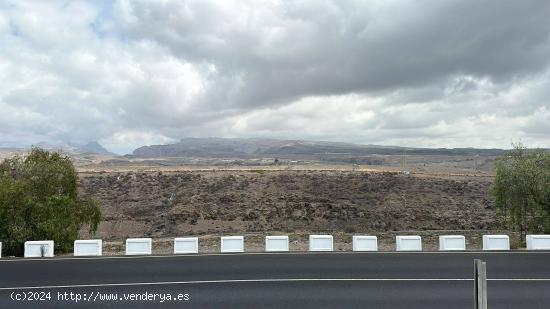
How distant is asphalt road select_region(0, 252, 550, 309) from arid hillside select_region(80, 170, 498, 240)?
74.7ft

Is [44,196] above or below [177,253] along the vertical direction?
above

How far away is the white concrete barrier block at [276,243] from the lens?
68.7 feet

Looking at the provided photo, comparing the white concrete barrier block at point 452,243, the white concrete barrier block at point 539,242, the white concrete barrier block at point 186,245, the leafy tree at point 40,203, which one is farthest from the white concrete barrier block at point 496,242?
the leafy tree at point 40,203

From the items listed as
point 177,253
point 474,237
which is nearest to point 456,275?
point 177,253

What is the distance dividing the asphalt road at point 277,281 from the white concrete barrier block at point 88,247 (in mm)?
1297

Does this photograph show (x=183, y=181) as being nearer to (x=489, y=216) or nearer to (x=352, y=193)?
(x=352, y=193)

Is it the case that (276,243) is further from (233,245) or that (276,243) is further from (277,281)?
(277,281)

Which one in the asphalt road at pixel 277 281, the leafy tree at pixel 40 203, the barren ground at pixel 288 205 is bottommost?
the barren ground at pixel 288 205

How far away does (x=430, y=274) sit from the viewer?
15359mm

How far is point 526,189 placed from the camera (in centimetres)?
2580

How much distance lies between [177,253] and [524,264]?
13306 millimetres

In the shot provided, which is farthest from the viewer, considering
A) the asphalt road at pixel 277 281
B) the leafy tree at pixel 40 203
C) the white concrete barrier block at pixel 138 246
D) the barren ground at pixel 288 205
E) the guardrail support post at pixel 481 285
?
the barren ground at pixel 288 205

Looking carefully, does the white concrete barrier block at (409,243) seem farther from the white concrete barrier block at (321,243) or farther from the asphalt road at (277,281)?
the white concrete barrier block at (321,243)

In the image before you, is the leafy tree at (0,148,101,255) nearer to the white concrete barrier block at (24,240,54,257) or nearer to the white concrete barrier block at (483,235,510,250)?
the white concrete barrier block at (24,240,54,257)
